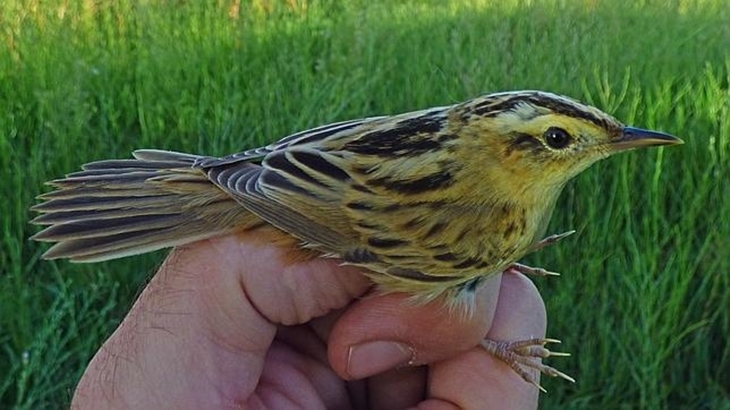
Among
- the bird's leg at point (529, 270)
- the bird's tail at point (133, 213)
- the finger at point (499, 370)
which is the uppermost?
the bird's tail at point (133, 213)

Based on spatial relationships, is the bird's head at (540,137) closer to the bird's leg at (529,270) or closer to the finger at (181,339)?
the bird's leg at (529,270)

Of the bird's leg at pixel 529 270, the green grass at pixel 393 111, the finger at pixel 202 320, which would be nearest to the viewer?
the finger at pixel 202 320

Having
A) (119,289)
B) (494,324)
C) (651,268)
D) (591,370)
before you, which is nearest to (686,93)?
(651,268)

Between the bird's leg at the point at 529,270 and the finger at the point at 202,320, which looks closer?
the finger at the point at 202,320

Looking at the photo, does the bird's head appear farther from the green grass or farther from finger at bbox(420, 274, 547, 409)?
the green grass

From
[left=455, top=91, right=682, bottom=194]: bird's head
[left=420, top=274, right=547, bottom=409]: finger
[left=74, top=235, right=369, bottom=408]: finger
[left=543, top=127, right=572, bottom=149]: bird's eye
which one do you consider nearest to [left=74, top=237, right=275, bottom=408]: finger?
[left=74, top=235, right=369, bottom=408]: finger

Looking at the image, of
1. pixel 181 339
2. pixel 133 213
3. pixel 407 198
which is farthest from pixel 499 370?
pixel 133 213

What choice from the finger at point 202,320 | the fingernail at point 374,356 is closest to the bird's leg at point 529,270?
the fingernail at point 374,356
